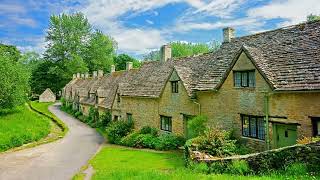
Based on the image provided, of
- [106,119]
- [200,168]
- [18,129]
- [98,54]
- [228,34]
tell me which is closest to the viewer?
[200,168]

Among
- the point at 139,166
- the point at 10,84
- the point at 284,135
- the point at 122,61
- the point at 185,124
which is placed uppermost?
the point at 122,61

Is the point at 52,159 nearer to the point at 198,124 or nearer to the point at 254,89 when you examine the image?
the point at 198,124

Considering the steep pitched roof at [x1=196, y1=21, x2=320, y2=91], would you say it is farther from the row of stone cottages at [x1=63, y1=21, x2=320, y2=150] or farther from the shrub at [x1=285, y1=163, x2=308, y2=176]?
the shrub at [x1=285, y1=163, x2=308, y2=176]

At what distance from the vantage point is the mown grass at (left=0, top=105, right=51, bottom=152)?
37750 millimetres

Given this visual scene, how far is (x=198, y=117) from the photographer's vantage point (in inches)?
1051

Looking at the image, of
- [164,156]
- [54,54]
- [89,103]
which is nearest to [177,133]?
[164,156]

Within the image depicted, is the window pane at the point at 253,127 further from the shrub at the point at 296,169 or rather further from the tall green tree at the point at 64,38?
the tall green tree at the point at 64,38

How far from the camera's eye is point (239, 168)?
16.7 m

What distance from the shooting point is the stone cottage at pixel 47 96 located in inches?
4140

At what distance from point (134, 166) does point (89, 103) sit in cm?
3963

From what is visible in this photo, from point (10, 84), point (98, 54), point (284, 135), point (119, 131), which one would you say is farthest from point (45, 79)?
point (284, 135)

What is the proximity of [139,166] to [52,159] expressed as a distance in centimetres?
968

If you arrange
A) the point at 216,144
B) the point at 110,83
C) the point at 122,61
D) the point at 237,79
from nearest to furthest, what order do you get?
the point at 216,144
the point at 237,79
the point at 110,83
the point at 122,61

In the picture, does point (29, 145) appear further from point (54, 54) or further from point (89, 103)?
point (54, 54)
